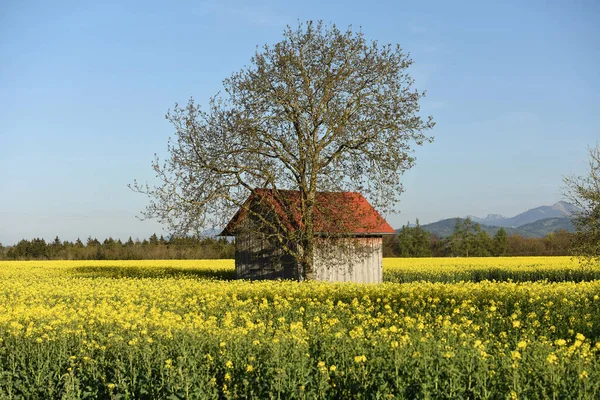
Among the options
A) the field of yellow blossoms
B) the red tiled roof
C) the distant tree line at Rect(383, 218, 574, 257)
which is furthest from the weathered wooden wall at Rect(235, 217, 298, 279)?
the distant tree line at Rect(383, 218, 574, 257)

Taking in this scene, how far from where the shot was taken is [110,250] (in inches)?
2820

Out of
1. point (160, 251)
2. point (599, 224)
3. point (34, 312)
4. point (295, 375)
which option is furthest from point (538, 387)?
point (160, 251)

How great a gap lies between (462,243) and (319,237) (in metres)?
69.0

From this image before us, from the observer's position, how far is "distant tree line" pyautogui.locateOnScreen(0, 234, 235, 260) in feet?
221

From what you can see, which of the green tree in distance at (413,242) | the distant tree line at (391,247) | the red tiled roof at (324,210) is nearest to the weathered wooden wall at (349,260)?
the red tiled roof at (324,210)

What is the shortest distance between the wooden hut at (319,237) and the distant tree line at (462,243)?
163 ft

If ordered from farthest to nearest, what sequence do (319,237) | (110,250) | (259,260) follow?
1. (110,250)
2. (259,260)
3. (319,237)

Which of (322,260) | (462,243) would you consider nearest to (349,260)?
(322,260)

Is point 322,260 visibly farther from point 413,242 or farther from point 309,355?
point 413,242

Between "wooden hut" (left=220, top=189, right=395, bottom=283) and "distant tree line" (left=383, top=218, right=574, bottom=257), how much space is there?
163 feet

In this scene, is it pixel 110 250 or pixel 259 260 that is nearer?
pixel 259 260

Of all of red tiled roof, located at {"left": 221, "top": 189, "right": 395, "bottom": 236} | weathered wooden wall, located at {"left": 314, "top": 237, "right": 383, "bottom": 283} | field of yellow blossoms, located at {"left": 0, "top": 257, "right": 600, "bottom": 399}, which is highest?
red tiled roof, located at {"left": 221, "top": 189, "right": 395, "bottom": 236}

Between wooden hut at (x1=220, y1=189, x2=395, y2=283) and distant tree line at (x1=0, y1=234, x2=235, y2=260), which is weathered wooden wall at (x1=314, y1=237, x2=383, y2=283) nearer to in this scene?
wooden hut at (x1=220, y1=189, x2=395, y2=283)

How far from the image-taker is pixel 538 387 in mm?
7102
